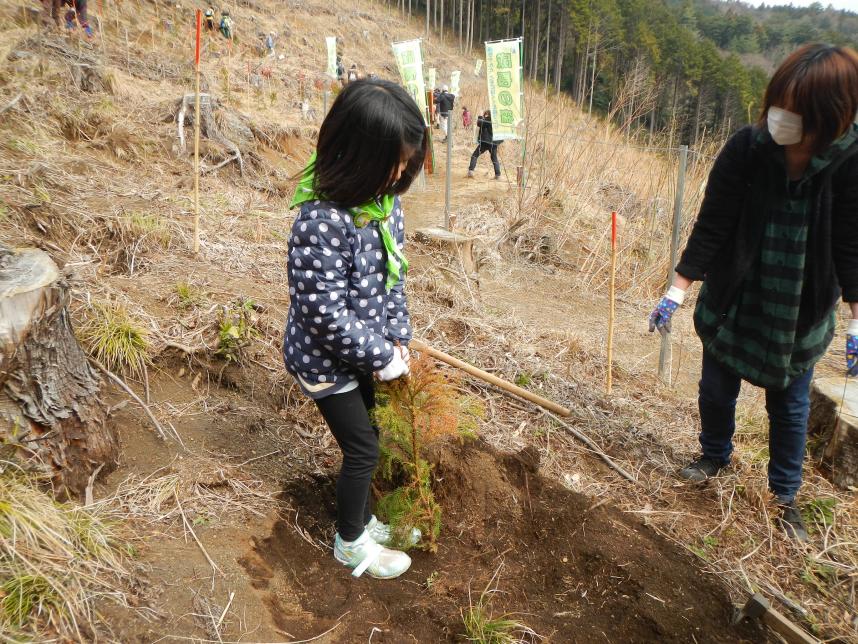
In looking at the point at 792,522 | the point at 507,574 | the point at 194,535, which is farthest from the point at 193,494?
the point at 792,522

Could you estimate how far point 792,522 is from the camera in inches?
85.0

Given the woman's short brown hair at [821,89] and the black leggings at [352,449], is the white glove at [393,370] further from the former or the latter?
the woman's short brown hair at [821,89]

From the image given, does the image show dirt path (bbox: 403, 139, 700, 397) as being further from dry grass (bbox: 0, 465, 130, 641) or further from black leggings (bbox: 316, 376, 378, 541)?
dry grass (bbox: 0, 465, 130, 641)

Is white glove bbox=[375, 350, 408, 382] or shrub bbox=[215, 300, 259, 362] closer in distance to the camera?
white glove bbox=[375, 350, 408, 382]

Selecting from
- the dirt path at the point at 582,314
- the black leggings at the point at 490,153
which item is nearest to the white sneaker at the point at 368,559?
the dirt path at the point at 582,314

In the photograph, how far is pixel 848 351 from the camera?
188 centimetres

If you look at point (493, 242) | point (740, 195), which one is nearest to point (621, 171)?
point (493, 242)

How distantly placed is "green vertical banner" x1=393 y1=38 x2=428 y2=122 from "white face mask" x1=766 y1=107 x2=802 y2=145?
6.40 meters

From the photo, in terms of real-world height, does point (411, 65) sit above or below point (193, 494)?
above

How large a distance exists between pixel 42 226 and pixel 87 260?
1.38 feet

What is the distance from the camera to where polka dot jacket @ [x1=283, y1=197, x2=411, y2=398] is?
1.47 m

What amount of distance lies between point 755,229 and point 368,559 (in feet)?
5.86

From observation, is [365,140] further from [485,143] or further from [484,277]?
[485,143]

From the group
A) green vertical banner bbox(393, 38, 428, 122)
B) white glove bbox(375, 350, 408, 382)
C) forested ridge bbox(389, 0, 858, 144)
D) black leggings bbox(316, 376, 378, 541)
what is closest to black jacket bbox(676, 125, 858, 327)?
white glove bbox(375, 350, 408, 382)
